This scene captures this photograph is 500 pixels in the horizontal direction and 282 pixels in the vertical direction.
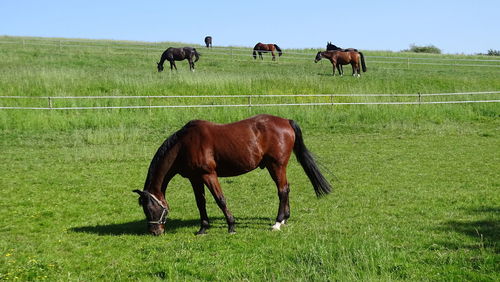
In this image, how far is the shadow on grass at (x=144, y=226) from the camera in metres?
9.04

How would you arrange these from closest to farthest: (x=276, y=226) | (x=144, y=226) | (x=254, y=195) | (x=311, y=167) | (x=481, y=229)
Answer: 1. (x=481, y=229)
2. (x=276, y=226)
3. (x=311, y=167)
4. (x=144, y=226)
5. (x=254, y=195)

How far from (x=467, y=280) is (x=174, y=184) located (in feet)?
28.6

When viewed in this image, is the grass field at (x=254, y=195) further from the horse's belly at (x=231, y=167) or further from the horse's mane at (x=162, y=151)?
the horse's mane at (x=162, y=151)

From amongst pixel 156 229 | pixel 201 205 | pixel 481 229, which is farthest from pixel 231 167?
pixel 481 229

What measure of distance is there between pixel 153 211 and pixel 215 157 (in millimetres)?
1245

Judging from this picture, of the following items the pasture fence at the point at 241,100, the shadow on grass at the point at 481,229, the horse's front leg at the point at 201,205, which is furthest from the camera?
the pasture fence at the point at 241,100

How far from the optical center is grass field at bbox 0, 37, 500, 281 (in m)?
6.79

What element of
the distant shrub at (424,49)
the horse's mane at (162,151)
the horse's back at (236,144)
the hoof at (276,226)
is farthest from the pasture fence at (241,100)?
the distant shrub at (424,49)

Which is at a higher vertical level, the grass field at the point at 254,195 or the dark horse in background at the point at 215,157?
the dark horse in background at the point at 215,157

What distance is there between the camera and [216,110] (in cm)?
2481

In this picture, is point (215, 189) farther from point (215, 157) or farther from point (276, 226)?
point (276, 226)

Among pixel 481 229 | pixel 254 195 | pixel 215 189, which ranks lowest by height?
pixel 254 195

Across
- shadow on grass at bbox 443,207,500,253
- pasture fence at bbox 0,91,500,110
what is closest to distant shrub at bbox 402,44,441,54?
pasture fence at bbox 0,91,500,110

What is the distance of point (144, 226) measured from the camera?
945 cm
